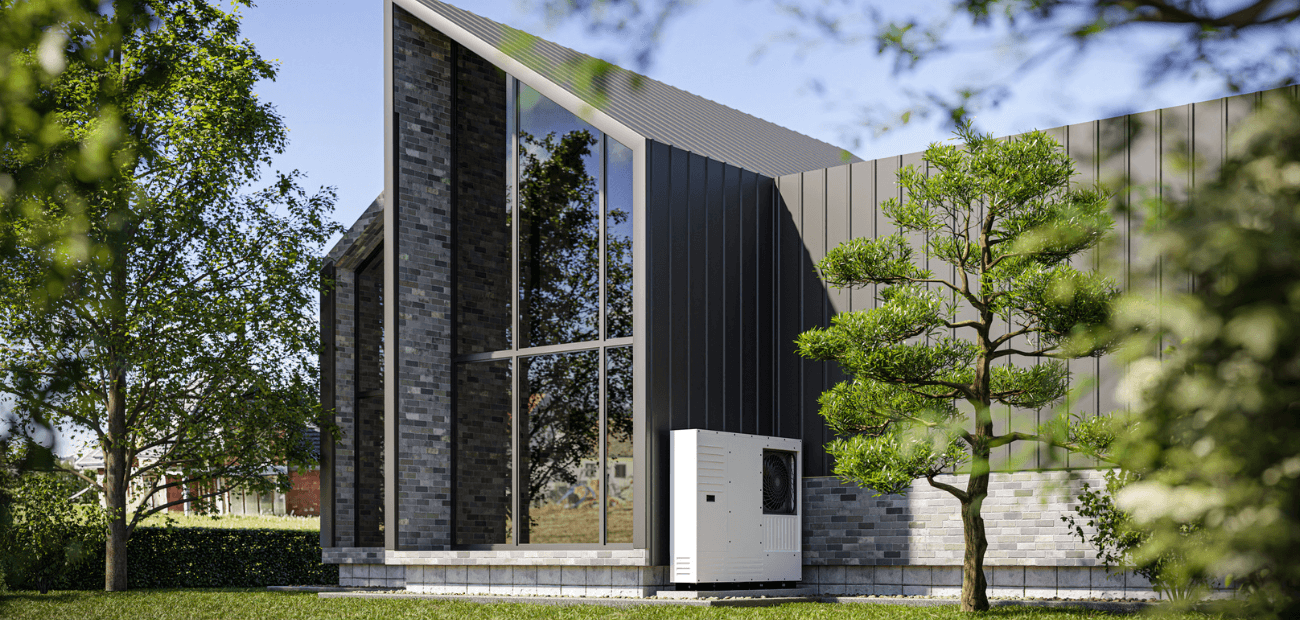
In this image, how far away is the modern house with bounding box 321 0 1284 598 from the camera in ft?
36.2

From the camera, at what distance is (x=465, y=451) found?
13.1m

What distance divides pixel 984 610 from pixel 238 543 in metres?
12.5

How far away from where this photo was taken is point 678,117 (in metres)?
14.2

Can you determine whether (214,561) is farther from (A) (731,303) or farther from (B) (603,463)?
(A) (731,303)

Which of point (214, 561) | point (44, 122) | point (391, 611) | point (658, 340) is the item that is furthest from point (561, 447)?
point (44, 122)

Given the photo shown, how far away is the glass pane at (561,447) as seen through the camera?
1156 centimetres

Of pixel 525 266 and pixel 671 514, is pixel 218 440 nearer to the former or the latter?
pixel 525 266

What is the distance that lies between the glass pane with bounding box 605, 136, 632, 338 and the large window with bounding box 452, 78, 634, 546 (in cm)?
1

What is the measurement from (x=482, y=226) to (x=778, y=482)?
4.80m

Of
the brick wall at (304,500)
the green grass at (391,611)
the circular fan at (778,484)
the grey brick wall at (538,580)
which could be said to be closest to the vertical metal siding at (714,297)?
the circular fan at (778,484)

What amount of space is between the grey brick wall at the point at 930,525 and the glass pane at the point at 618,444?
233 centimetres

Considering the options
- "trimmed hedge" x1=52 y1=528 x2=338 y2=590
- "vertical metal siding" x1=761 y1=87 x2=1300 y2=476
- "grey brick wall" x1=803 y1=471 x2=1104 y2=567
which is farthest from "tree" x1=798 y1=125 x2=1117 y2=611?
"trimmed hedge" x1=52 y1=528 x2=338 y2=590

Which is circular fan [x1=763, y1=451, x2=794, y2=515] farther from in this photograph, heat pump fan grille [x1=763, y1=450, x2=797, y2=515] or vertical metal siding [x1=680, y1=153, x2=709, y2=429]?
vertical metal siding [x1=680, y1=153, x2=709, y2=429]

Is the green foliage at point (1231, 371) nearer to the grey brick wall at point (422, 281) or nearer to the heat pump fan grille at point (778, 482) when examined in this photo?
the heat pump fan grille at point (778, 482)
